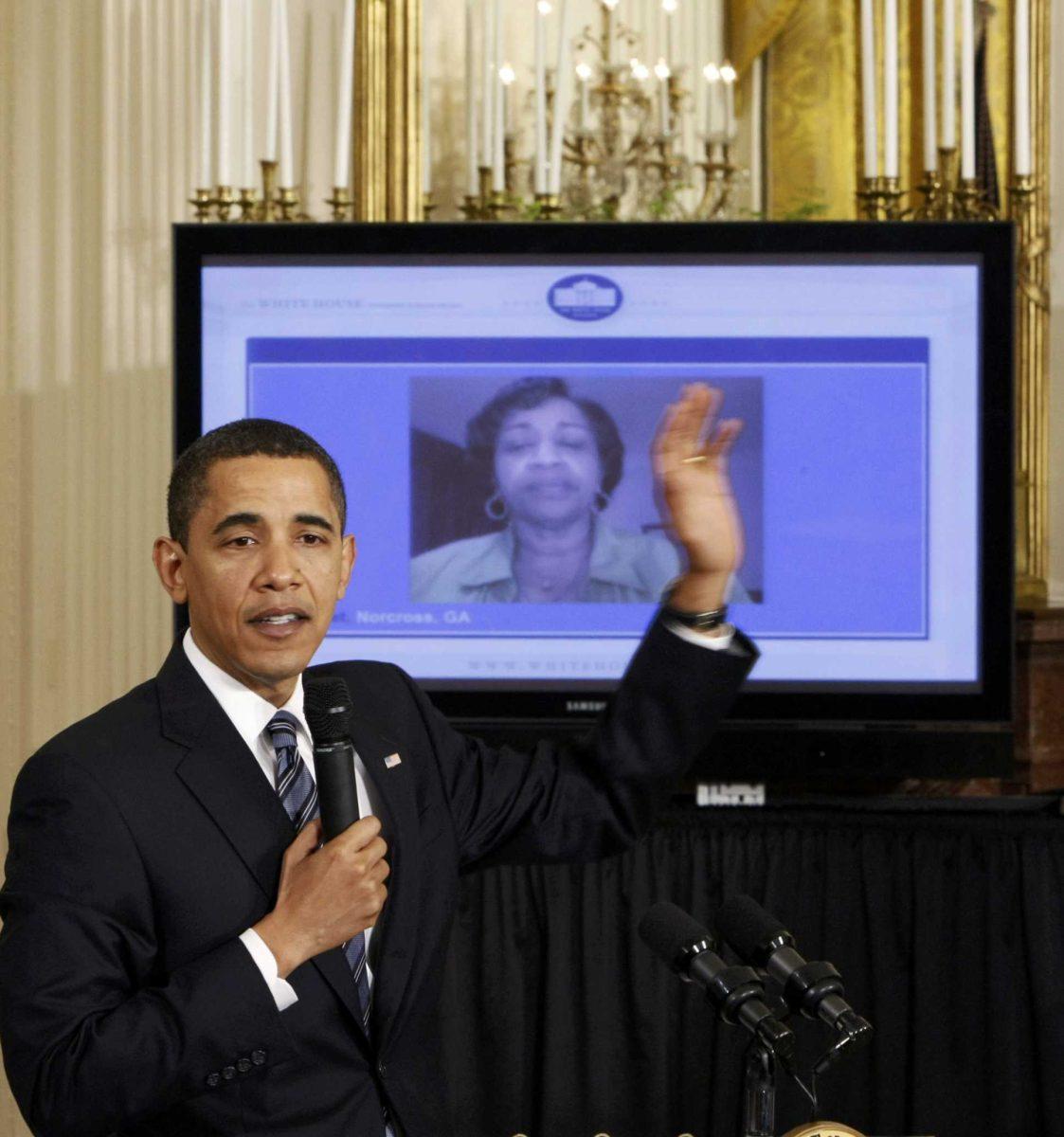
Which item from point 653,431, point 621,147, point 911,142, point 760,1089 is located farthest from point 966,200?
point 760,1089

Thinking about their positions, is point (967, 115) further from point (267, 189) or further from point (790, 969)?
point (790, 969)

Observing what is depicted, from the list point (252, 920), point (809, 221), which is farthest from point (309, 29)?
point (252, 920)

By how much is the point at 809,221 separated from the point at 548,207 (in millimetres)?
646

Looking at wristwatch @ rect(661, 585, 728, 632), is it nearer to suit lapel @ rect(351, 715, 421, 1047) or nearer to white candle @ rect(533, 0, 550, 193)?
suit lapel @ rect(351, 715, 421, 1047)

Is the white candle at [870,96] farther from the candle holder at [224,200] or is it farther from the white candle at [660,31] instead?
the white candle at [660,31]

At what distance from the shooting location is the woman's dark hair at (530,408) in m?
2.87

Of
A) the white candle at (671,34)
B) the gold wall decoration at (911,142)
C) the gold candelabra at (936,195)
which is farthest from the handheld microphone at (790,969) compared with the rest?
the white candle at (671,34)

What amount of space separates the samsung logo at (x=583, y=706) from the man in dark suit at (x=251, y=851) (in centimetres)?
108

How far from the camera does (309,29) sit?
12.0 feet

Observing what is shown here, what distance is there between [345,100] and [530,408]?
0.90 meters

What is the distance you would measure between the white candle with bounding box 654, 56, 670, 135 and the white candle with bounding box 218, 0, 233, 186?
1.63m

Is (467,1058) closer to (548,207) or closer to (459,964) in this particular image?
(459,964)

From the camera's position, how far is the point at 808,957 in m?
2.78

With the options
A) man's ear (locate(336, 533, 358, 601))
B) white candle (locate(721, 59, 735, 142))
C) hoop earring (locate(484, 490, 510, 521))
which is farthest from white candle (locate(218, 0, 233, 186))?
white candle (locate(721, 59, 735, 142))
